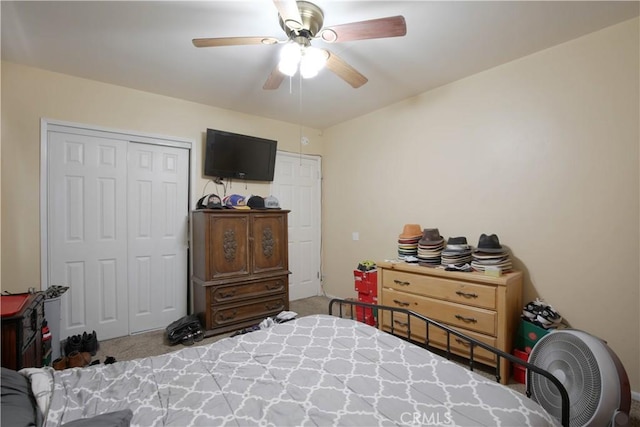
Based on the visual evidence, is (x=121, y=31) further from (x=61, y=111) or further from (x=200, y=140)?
(x=200, y=140)

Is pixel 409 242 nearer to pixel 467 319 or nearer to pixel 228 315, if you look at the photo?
pixel 467 319

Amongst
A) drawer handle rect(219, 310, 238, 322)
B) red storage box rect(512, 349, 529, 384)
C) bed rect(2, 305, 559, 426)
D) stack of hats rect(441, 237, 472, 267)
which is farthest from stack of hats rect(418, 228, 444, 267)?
drawer handle rect(219, 310, 238, 322)

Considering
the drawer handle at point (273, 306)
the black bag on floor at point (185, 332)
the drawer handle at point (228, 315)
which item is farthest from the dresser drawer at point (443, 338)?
the black bag on floor at point (185, 332)

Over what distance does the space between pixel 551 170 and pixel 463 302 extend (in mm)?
1238

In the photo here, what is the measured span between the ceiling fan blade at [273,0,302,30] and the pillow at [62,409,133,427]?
1769mm

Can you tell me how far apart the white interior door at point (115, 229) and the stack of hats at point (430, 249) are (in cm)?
258

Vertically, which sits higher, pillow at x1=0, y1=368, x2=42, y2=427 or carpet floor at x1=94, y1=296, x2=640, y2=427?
pillow at x1=0, y1=368, x2=42, y2=427

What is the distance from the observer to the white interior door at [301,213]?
13.4 ft

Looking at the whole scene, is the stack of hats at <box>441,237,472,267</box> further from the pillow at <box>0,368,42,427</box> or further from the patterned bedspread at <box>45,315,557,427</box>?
the pillow at <box>0,368,42,427</box>

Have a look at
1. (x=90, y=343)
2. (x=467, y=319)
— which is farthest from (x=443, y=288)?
(x=90, y=343)

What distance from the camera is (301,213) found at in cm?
425

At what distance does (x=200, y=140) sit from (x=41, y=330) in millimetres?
2230

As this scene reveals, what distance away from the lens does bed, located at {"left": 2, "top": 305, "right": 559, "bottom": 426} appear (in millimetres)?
952

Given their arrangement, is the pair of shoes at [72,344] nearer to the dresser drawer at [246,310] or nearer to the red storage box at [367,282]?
the dresser drawer at [246,310]
